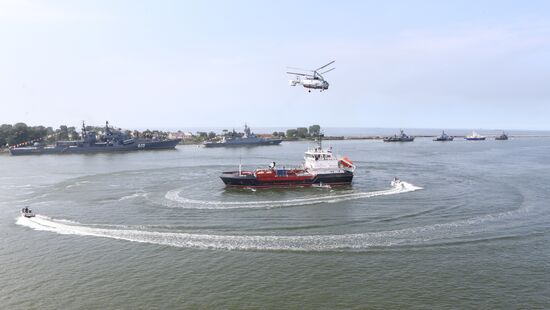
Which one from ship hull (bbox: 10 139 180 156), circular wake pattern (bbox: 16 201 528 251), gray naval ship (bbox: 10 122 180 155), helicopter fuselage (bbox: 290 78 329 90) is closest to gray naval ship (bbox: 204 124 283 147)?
gray naval ship (bbox: 10 122 180 155)

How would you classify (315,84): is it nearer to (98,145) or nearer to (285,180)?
(285,180)

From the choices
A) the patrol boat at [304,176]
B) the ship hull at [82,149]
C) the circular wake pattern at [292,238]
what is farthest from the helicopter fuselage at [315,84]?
the ship hull at [82,149]

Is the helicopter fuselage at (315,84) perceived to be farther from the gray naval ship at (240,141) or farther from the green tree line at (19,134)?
the green tree line at (19,134)

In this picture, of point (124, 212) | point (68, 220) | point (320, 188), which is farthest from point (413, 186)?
point (68, 220)

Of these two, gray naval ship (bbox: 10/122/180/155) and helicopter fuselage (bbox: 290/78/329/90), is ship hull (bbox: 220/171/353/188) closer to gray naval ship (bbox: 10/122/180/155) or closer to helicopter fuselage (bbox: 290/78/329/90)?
helicopter fuselage (bbox: 290/78/329/90)

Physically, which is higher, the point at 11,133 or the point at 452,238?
the point at 11,133

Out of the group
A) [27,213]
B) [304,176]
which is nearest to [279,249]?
[27,213]

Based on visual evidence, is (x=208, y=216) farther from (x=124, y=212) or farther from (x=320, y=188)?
(x=320, y=188)
